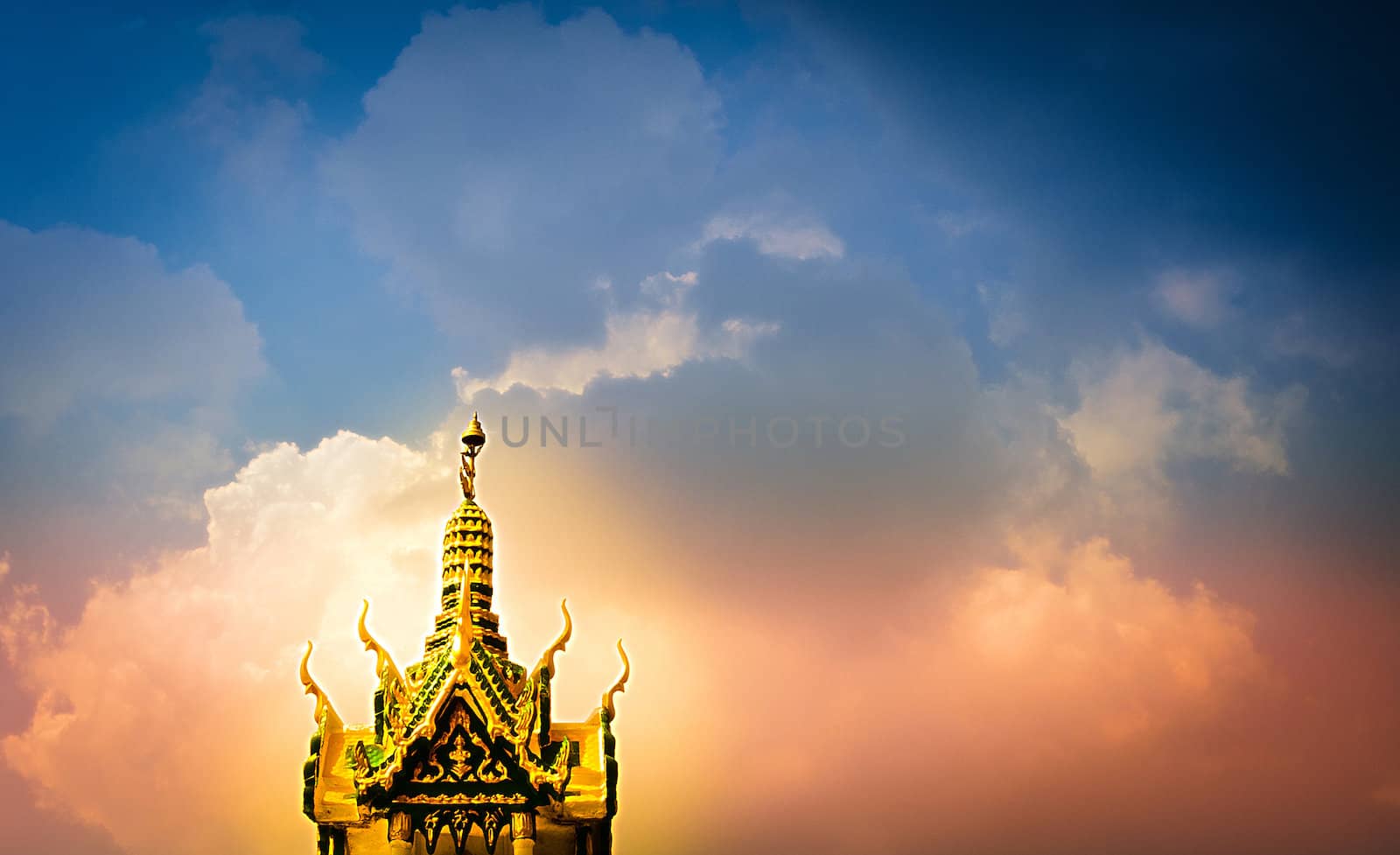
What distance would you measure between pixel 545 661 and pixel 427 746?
2276mm

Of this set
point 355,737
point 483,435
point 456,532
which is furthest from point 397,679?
point 483,435

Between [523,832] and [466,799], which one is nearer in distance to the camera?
[466,799]

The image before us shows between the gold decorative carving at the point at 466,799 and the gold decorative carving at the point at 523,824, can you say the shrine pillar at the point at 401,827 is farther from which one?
the gold decorative carving at the point at 523,824

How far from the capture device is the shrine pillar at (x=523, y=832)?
22.8m

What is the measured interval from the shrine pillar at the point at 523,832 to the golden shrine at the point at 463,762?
1cm

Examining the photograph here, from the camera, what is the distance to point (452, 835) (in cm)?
2286

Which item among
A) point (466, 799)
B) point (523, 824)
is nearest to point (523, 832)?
point (523, 824)

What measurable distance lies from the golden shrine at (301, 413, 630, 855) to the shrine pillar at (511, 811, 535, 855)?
0.04ft

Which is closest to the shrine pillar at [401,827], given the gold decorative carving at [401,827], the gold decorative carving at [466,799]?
the gold decorative carving at [401,827]

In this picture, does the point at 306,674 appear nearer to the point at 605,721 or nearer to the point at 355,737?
the point at 355,737

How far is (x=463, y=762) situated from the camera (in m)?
22.8

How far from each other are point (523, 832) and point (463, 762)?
52.8 inches

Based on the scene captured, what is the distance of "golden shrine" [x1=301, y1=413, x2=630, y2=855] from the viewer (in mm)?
22703

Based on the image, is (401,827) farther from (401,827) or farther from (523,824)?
(523,824)
